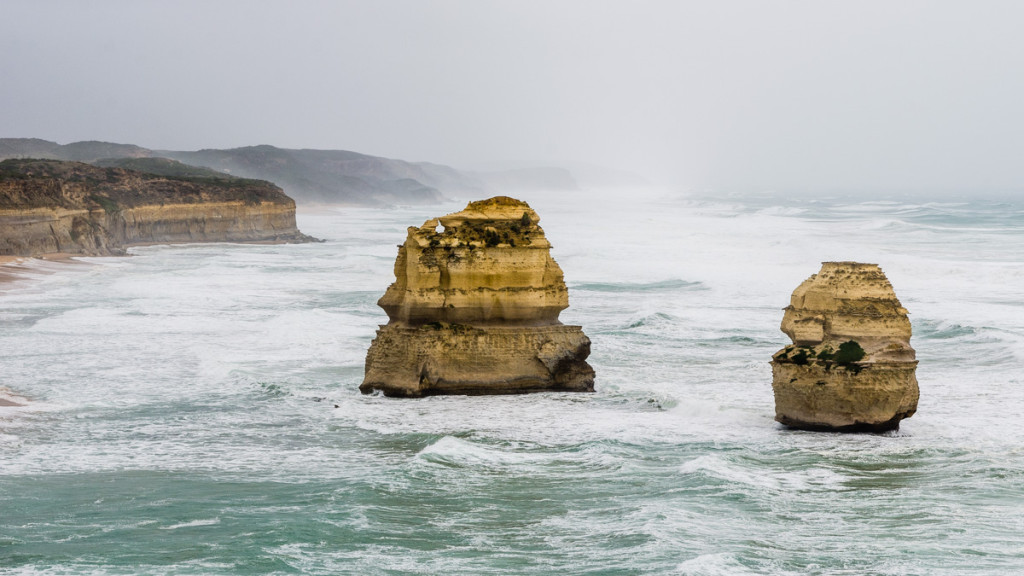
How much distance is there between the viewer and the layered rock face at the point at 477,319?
68.3 feet

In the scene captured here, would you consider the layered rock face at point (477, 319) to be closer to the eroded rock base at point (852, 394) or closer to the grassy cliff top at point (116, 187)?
the eroded rock base at point (852, 394)

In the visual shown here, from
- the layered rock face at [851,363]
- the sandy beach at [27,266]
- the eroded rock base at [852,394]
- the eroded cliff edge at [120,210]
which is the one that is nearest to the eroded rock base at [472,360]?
the layered rock face at [851,363]

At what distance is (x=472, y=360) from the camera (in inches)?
824

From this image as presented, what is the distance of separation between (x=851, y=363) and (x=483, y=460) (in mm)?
5435

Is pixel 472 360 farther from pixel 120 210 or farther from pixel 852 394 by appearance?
pixel 120 210

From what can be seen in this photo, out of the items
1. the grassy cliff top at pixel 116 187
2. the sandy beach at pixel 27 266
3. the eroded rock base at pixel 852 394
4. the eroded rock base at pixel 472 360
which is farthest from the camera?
the grassy cliff top at pixel 116 187

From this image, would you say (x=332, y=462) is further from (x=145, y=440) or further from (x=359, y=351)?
(x=359, y=351)

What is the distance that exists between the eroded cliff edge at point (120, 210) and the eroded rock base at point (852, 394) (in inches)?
1815

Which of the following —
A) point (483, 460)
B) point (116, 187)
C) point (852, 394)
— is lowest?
point (483, 460)

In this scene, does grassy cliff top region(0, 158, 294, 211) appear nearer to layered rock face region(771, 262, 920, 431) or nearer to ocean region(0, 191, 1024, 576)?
ocean region(0, 191, 1024, 576)

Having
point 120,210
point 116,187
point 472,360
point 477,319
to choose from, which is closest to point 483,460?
point 472,360

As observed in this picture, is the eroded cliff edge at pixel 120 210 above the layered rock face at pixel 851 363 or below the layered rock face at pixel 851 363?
above

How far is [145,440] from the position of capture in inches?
734

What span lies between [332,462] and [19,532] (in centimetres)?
452
